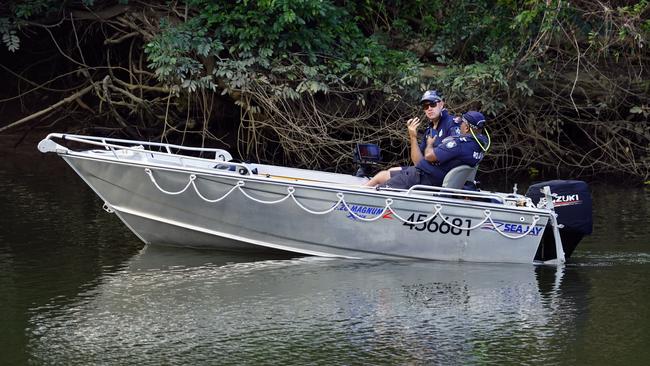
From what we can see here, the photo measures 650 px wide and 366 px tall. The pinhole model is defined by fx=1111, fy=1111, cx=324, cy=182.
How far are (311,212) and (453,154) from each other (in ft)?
4.44

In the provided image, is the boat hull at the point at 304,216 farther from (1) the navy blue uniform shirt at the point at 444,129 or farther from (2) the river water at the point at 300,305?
(1) the navy blue uniform shirt at the point at 444,129

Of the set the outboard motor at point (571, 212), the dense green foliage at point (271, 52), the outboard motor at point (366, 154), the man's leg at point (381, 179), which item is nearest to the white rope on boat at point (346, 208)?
the outboard motor at point (571, 212)

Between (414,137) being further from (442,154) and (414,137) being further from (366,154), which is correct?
(366,154)

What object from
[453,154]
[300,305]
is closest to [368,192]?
[453,154]

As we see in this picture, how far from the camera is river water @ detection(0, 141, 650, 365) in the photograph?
718cm

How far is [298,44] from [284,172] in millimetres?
3751

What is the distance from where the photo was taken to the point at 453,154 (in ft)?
32.1

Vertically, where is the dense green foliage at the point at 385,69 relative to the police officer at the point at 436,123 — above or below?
above

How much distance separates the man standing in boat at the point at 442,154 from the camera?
9.77 metres

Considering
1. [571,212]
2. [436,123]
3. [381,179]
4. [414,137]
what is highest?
[436,123]

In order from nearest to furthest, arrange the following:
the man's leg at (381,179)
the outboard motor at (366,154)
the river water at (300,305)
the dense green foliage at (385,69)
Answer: the river water at (300,305)
the man's leg at (381,179)
the outboard motor at (366,154)
the dense green foliage at (385,69)

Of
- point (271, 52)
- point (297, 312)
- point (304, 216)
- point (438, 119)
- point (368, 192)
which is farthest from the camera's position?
point (271, 52)

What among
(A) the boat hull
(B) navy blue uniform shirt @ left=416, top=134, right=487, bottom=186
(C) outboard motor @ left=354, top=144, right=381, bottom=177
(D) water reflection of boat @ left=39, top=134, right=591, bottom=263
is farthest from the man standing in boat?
(C) outboard motor @ left=354, top=144, right=381, bottom=177

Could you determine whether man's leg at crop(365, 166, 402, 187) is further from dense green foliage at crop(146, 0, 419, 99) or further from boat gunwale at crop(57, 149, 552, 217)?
dense green foliage at crop(146, 0, 419, 99)
